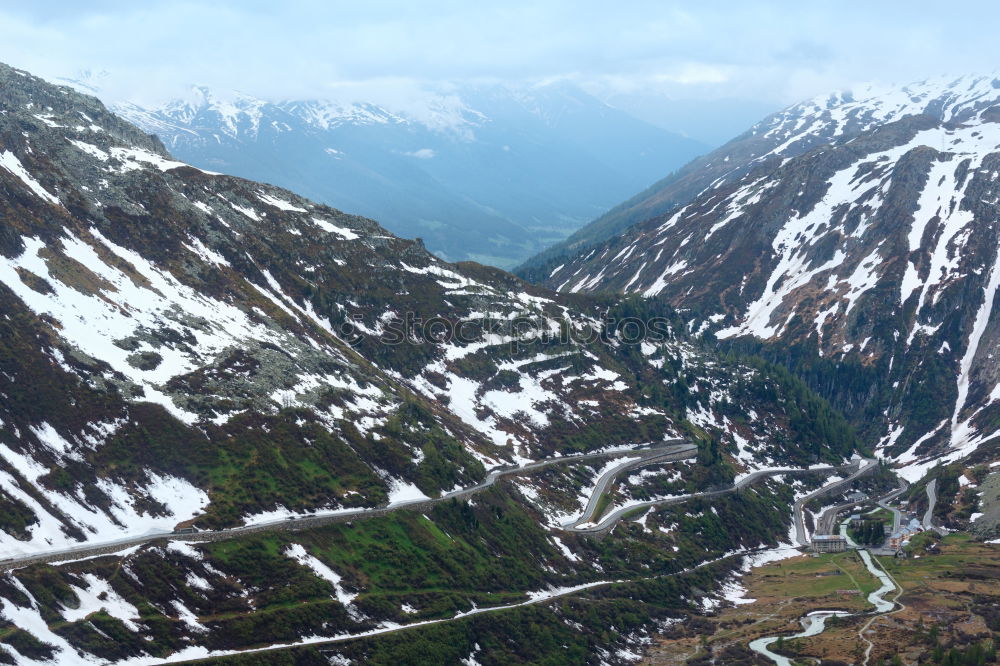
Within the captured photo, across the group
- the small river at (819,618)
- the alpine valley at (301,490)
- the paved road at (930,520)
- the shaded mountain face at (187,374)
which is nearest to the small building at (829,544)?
the alpine valley at (301,490)

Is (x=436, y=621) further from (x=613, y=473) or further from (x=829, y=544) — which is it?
(x=829, y=544)

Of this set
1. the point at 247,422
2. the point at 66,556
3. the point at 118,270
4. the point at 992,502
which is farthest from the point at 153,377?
the point at 992,502

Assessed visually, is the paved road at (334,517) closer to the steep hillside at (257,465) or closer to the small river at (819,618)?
the steep hillside at (257,465)

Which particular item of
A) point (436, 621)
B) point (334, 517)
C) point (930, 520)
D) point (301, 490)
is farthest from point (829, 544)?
point (301, 490)

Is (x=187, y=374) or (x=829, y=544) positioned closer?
(x=187, y=374)

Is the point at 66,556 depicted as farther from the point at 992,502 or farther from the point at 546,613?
the point at 992,502

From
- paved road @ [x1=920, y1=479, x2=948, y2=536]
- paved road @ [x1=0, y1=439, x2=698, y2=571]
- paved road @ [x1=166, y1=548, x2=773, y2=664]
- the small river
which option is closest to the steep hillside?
paved road @ [x1=0, y1=439, x2=698, y2=571]

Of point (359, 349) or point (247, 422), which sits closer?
point (247, 422)
